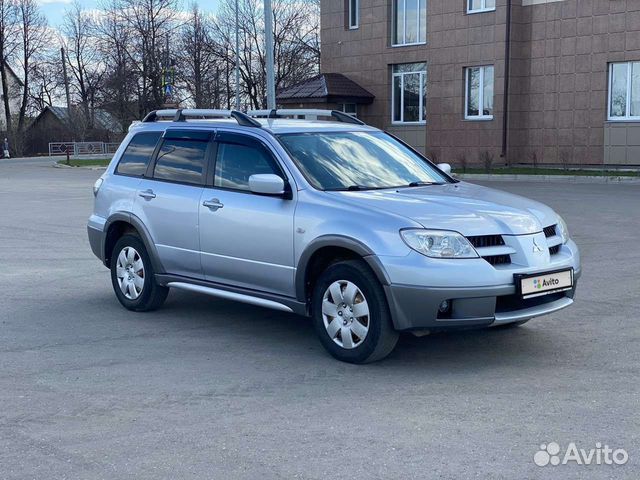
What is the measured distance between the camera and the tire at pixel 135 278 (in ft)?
27.4

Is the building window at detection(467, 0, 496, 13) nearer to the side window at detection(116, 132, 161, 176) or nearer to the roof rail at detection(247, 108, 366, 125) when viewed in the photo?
the roof rail at detection(247, 108, 366, 125)

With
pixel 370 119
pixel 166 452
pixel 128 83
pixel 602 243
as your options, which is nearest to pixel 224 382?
pixel 166 452

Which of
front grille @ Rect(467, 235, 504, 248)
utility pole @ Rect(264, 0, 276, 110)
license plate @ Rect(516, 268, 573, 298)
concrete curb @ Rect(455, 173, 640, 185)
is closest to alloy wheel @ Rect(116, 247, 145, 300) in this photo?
front grille @ Rect(467, 235, 504, 248)

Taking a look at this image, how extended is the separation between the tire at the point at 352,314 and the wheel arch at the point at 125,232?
6.67ft

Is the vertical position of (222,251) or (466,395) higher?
(222,251)

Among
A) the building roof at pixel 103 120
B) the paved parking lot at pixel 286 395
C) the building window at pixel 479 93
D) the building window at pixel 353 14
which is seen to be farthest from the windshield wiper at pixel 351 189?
the building roof at pixel 103 120

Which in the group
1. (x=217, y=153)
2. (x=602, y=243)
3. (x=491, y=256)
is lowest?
(x=602, y=243)

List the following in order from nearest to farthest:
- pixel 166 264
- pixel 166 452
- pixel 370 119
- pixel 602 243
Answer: pixel 166 452 → pixel 166 264 → pixel 602 243 → pixel 370 119

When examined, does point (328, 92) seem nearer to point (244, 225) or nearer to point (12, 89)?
point (244, 225)

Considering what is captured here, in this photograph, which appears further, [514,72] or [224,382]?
[514,72]

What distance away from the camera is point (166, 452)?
190 inches

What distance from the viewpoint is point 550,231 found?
6770 mm

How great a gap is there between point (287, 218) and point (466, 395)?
2.01m

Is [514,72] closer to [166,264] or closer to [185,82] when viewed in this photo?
[166,264]
